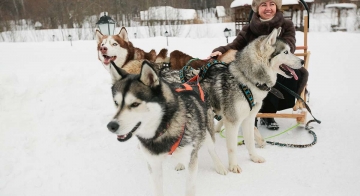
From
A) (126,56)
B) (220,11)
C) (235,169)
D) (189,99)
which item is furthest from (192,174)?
(220,11)

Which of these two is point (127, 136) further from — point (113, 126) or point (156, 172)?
point (156, 172)

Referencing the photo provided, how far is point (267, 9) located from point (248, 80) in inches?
49.1

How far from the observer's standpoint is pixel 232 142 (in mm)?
2506

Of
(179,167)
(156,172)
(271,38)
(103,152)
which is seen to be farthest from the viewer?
(103,152)

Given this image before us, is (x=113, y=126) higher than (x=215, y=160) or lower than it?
higher

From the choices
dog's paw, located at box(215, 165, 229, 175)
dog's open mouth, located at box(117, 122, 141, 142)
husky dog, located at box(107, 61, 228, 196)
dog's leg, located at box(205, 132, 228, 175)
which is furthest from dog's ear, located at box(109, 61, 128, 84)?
Answer: dog's paw, located at box(215, 165, 229, 175)

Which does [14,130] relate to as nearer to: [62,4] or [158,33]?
[158,33]

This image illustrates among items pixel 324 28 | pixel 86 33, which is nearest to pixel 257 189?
pixel 86 33

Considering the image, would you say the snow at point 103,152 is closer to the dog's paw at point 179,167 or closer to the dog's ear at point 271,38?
the dog's paw at point 179,167

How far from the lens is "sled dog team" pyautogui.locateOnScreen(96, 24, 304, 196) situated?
5.35 ft

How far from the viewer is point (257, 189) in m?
2.28

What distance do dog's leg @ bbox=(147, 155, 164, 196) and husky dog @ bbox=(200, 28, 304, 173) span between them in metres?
0.87

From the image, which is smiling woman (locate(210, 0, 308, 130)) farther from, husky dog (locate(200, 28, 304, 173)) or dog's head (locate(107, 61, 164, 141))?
dog's head (locate(107, 61, 164, 141))

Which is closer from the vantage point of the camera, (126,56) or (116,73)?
(116,73)
